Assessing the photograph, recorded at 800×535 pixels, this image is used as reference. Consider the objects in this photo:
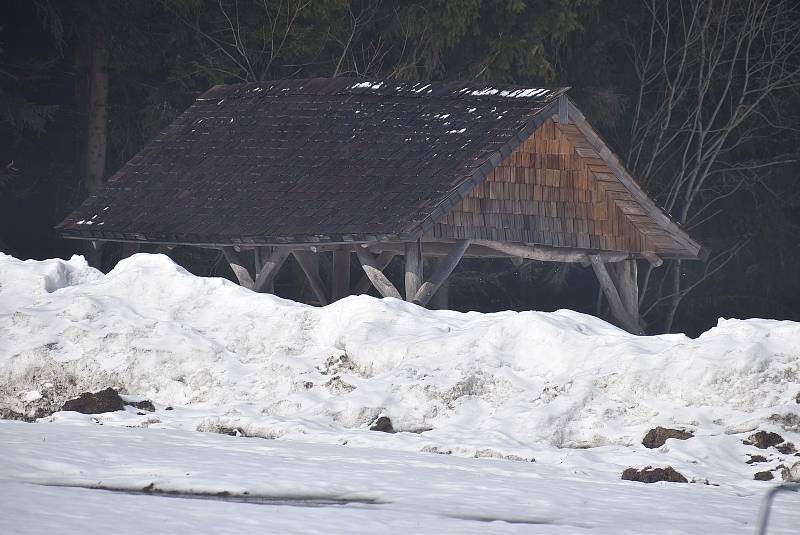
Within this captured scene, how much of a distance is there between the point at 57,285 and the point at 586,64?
743 inches

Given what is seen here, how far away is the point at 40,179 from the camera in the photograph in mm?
31688

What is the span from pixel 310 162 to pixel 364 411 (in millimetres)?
8527

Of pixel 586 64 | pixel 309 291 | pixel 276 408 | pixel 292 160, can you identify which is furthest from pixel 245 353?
pixel 586 64

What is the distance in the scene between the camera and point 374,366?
1517 cm

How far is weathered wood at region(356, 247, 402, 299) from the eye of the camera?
21297 mm

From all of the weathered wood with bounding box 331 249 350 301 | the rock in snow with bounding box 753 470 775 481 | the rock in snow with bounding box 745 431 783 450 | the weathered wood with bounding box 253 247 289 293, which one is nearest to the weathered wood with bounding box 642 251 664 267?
the weathered wood with bounding box 331 249 350 301

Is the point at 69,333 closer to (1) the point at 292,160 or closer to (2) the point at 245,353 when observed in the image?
(2) the point at 245,353

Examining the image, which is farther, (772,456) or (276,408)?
(276,408)

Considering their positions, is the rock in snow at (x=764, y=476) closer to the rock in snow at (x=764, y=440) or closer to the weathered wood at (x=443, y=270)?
the rock in snow at (x=764, y=440)

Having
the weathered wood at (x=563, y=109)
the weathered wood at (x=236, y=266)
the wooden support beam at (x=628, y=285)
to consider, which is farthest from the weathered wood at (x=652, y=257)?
the weathered wood at (x=236, y=266)

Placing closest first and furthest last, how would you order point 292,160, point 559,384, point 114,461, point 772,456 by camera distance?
point 114,461 < point 772,456 < point 559,384 < point 292,160

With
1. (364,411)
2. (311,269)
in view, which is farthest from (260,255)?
(364,411)

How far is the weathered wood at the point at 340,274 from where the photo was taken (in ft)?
78.6

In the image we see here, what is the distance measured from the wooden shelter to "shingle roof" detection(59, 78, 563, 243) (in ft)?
0.08
